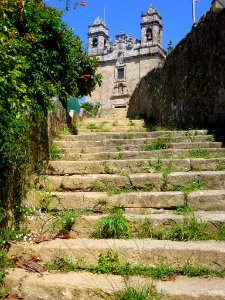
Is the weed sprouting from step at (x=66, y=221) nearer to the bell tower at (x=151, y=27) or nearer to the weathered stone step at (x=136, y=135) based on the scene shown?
the weathered stone step at (x=136, y=135)

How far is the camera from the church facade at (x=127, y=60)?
3743 cm

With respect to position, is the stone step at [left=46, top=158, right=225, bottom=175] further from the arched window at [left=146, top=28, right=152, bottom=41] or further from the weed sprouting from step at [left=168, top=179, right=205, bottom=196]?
the arched window at [left=146, top=28, right=152, bottom=41]

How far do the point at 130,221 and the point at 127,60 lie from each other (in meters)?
36.8

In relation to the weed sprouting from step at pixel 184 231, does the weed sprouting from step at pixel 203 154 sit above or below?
above

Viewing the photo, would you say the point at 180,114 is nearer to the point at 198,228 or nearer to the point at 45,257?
the point at 198,228

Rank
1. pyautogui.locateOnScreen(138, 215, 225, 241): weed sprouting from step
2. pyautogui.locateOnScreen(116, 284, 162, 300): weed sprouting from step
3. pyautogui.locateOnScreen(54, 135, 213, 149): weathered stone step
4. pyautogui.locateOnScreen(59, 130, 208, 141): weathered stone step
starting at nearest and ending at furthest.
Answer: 1. pyautogui.locateOnScreen(116, 284, 162, 300): weed sprouting from step
2. pyautogui.locateOnScreen(138, 215, 225, 241): weed sprouting from step
3. pyautogui.locateOnScreen(54, 135, 213, 149): weathered stone step
4. pyautogui.locateOnScreen(59, 130, 208, 141): weathered stone step

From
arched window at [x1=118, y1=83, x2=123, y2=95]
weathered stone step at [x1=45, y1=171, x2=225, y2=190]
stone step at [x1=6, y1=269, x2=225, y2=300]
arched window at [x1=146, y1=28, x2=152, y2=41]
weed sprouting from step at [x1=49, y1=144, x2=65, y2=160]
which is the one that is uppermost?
arched window at [x1=146, y1=28, x2=152, y2=41]

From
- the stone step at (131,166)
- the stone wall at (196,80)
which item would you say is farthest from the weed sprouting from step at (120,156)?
the stone wall at (196,80)

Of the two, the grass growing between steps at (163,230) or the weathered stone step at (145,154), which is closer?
the grass growing between steps at (163,230)

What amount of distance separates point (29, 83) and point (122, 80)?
34.6 metres

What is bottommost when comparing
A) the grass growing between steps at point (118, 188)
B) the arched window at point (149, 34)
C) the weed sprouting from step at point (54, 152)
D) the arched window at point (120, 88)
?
the grass growing between steps at point (118, 188)

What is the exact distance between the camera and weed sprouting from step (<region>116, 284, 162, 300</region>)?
2.34 m

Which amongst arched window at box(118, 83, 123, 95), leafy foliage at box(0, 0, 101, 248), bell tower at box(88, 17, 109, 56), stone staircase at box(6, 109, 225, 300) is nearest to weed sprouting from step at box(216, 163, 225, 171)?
stone staircase at box(6, 109, 225, 300)

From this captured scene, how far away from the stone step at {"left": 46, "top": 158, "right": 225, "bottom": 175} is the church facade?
32.7 metres
